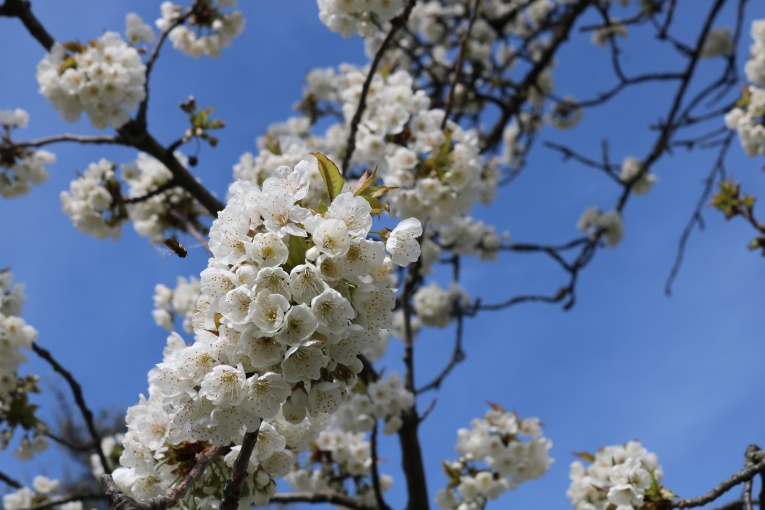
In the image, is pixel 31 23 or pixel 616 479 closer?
pixel 616 479

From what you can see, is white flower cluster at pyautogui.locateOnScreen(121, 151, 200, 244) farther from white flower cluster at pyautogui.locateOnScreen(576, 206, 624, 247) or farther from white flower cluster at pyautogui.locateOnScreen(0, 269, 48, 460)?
white flower cluster at pyautogui.locateOnScreen(576, 206, 624, 247)

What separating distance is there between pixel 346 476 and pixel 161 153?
2.36m

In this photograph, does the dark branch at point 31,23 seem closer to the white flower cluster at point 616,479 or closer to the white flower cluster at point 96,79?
the white flower cluster at point 96,79

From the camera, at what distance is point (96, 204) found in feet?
12.3

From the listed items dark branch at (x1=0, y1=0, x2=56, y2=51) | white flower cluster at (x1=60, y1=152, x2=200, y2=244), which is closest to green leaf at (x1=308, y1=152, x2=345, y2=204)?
white flower cluster at (x1=60, y1=152, x2=200, y2=244)

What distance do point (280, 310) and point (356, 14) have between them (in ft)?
7.01

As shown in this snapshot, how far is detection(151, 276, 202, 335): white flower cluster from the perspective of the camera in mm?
4449

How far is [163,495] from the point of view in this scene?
4.15 ft

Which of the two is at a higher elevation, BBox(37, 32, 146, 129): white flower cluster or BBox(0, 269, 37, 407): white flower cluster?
BBox(37, 32, 146, 129): white flower cluster

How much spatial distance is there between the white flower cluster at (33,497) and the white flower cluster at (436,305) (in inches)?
153

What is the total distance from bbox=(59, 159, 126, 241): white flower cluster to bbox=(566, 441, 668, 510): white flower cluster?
10.4 ft

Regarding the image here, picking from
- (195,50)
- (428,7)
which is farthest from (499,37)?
(195,50)

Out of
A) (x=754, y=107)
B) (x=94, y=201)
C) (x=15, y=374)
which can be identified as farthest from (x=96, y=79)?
(x=754, y=107)

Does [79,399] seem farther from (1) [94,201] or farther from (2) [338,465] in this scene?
(2) [338,465]
